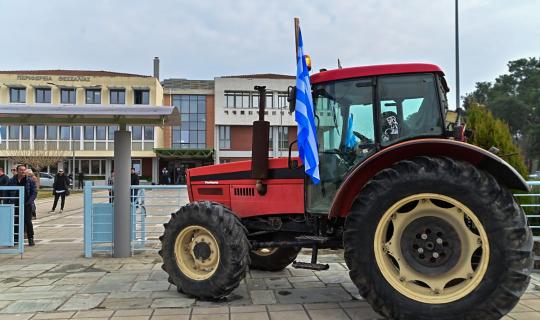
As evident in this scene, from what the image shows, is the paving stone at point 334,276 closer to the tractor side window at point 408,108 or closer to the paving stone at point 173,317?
the paving stone at point 173,317

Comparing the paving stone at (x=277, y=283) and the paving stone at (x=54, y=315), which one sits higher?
the paving stone at (x=277, y=283)

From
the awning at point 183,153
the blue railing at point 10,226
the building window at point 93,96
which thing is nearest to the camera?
the blue railing at point 10,226

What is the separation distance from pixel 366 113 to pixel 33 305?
14.1 ft

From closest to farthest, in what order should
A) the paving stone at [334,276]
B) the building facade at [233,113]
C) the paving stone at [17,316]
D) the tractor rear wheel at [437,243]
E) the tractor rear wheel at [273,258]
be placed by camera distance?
the tractor rear wheel at [437,243], the paving stone at [17,316], the paving stone at [334,276], the tractor rear wheel at [273,258], the building facade at [233,113]

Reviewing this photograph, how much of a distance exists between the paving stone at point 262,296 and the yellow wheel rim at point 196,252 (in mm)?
620

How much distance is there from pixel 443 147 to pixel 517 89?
64893mm

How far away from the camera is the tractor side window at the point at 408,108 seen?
4633 millimetres

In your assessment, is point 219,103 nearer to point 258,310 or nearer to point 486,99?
point 486,99

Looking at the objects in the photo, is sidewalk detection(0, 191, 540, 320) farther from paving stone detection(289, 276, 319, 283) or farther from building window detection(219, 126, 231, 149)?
building window detection(219, 126, 231, 149)

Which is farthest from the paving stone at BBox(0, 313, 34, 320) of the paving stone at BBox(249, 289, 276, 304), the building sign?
the building sign

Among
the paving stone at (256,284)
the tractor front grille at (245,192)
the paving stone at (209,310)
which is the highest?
the tractor front grille at (245,192)

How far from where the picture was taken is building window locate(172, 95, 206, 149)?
176 ft

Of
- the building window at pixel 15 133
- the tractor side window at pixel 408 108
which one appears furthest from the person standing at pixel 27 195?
the building window at pixel 15 133

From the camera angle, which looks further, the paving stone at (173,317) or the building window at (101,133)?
the building window at (101,133)
